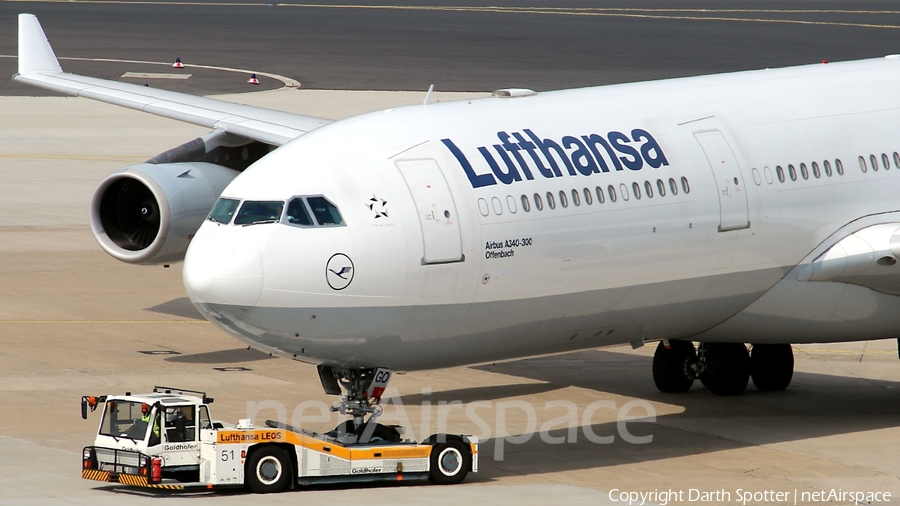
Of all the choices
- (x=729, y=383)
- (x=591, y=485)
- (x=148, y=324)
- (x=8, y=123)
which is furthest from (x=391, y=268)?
(x=8, y=123)

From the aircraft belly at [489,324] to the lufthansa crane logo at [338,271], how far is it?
0.33 meters

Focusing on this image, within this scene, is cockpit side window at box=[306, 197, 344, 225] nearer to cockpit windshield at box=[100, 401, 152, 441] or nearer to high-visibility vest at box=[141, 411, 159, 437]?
high-visibility vest at box=[141, 411, 159, 437]

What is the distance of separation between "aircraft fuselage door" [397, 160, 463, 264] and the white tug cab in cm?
177

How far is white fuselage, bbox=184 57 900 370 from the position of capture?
60.9 ft

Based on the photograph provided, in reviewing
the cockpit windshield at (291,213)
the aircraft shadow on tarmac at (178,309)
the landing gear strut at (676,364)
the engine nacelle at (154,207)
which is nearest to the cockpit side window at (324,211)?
the cockpit windshield at (291,213)

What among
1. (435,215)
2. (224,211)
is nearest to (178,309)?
(224,211)

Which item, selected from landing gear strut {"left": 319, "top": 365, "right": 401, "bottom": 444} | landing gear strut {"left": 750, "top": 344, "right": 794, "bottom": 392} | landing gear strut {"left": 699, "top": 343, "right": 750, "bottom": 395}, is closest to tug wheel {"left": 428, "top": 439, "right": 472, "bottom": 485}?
landing gear strut {"left": 319, "top": 365, "right": 401, "bottom": 444}

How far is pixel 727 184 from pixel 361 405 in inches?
243

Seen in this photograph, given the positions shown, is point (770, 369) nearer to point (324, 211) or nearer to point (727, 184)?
point (727, 184)

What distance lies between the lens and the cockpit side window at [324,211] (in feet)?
61.0

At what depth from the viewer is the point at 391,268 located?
1861 centimetres

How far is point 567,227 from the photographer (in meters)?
20.0

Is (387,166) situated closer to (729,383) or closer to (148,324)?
(729,383)

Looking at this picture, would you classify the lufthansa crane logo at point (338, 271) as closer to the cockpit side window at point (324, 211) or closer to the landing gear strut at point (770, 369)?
the cockpit side window at point (324, 211)
